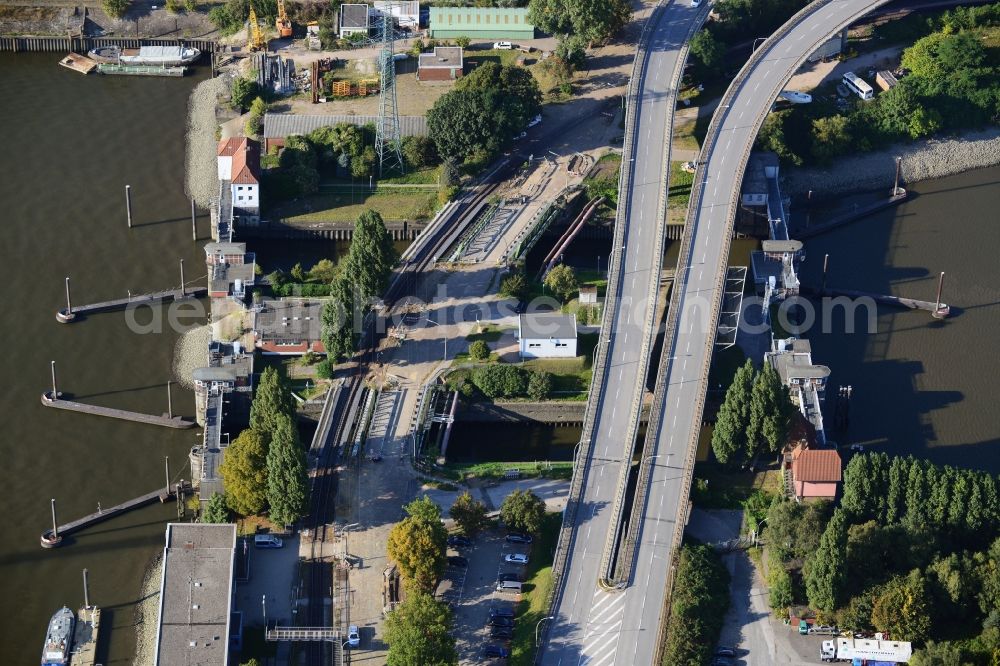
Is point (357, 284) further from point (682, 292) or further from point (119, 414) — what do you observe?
point (682, 292)

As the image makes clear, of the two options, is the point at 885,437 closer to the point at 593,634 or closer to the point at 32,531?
the point at 593,634

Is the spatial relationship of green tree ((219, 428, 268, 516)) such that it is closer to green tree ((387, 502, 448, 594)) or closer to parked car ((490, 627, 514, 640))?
green tree ((387, 502, 448, 594))

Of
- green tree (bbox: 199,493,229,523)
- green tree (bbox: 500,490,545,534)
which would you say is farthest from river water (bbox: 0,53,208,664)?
green tree (bbox: 500,490,545,534)

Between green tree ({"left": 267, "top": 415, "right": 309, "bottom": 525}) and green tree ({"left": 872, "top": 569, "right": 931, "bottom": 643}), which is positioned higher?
green tree ({"left": 267, "top": 415, "right": 309, "bottom": 525})

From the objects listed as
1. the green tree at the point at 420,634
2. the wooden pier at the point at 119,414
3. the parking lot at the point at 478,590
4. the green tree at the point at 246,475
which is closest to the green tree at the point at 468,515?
the parking lot at the point at 478,590

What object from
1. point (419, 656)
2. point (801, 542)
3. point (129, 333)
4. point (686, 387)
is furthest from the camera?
point (129, 333)

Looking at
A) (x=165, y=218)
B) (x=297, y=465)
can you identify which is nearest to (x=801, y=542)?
(x=297, y=465)

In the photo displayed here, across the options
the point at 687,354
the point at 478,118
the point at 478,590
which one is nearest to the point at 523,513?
the point at 478,590
